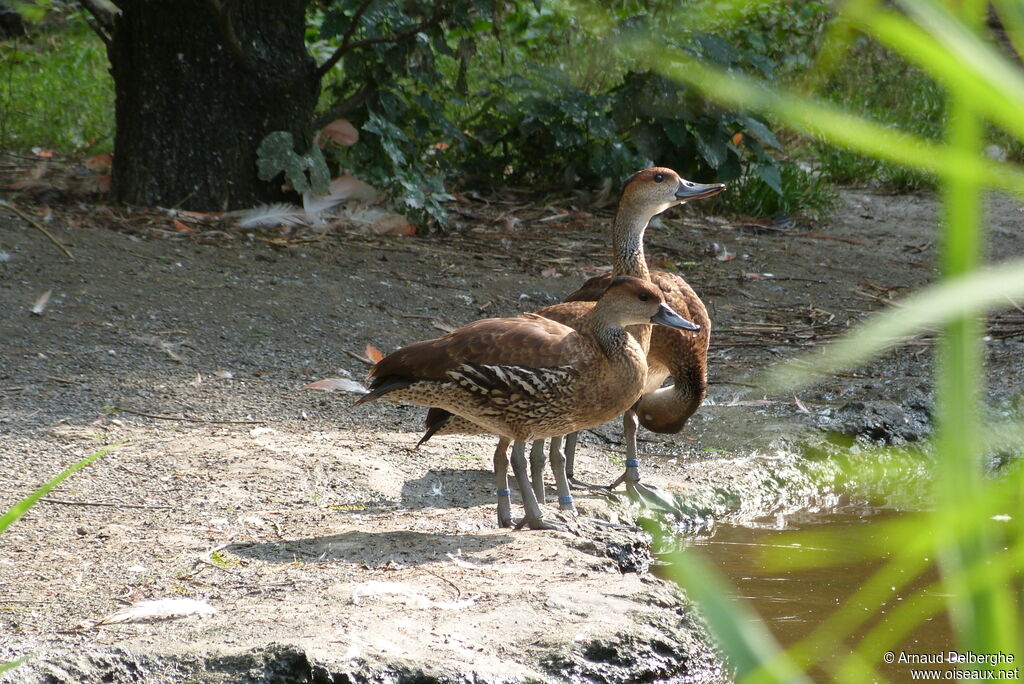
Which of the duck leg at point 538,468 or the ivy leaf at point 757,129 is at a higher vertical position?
the ivy leaf at point 757,129

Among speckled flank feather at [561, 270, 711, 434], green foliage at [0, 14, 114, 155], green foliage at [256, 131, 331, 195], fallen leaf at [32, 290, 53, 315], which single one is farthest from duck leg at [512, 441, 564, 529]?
green foliage at [0, 14, 114, 155]

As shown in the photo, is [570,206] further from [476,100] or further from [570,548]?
[570,548]

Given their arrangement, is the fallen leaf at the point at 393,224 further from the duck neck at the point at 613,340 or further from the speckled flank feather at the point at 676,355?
the duck neck at the point at 613,340

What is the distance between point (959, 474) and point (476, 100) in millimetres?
9791

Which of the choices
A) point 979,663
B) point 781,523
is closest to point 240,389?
point 781,523

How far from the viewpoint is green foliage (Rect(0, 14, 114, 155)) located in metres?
10.3

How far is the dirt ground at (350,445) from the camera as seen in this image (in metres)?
3.40

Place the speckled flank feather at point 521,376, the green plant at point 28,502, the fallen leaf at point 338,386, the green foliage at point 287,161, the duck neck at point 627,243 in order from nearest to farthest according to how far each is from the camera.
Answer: the green plant at point 28,502 → the speckled flank feather at point 521,376 → the duck neck at point 627,243 → the fallen leaf at point 338,386 → the green foliage at point 287,161

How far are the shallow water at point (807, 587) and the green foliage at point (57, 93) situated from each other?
7.06m

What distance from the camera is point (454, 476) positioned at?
5176mm

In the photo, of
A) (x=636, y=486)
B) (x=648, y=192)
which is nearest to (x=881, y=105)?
(x=648, y=192)

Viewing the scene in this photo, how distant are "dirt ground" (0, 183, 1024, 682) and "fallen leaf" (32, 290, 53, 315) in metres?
0.05

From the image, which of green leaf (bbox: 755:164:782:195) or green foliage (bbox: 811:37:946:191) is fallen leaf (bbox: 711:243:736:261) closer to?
green leaf (bbox: 755:164:782:195)

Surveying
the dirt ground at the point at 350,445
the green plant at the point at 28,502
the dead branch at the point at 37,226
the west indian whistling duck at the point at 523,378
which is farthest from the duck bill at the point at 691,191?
the green plant at the point at 28,502
